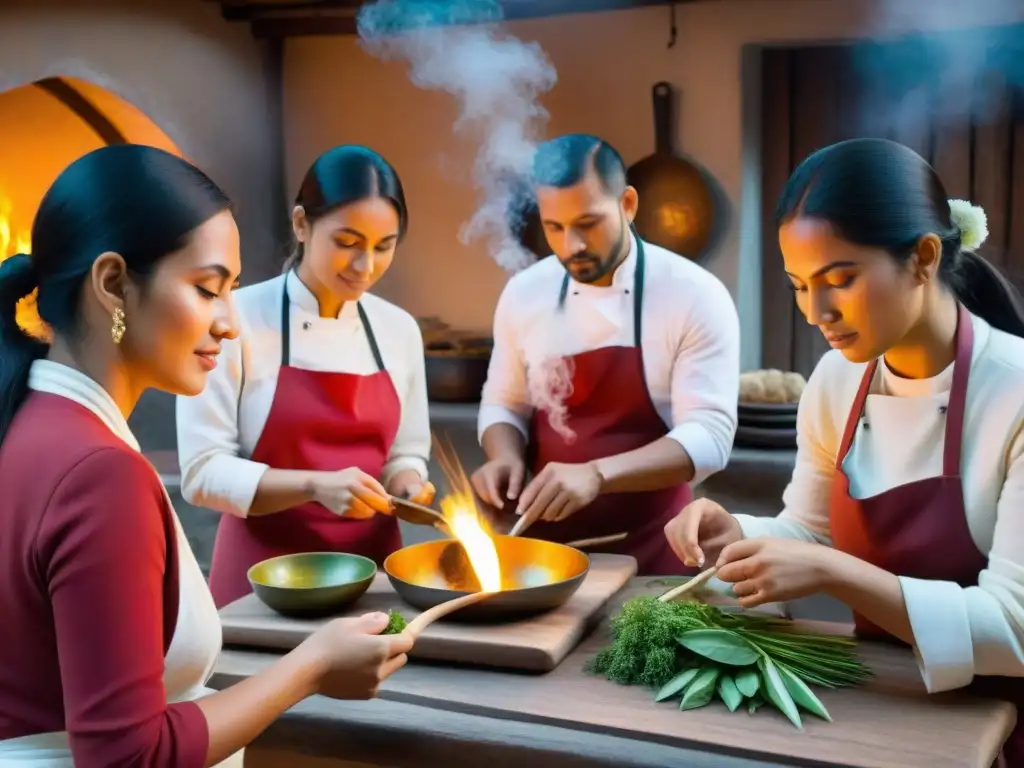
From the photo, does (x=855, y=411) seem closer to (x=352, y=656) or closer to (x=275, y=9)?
(x=352, y=656)

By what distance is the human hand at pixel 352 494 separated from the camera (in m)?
2.23

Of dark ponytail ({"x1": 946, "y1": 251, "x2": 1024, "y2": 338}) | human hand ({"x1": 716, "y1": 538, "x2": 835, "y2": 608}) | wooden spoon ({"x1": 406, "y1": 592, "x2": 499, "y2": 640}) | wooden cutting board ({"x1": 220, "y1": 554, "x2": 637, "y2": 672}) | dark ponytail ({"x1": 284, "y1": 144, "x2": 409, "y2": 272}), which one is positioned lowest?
wooden cutting board ({"x1": 220, "y1": 554, "x2": 637, "y2": 672})

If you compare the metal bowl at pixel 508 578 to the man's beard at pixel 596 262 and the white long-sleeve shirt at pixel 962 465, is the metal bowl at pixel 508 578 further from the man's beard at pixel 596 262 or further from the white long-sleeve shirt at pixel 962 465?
the man's beard at pixel 596 262

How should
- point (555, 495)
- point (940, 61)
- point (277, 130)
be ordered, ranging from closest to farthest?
1. point (555, 495)
2. point (940, 61)
3. point (277, 130)

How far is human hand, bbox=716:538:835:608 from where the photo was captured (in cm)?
168

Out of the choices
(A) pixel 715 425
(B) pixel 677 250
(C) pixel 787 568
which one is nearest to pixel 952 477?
(C) pixel 787 568

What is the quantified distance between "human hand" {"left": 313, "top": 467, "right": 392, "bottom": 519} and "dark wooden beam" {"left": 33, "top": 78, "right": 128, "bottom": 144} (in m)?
3.09

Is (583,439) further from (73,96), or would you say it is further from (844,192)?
(73,96)

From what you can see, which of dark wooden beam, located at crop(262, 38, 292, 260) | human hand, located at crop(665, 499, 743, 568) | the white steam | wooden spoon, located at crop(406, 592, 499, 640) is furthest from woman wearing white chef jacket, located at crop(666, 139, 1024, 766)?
dark wooden beam, located at crop(262, 38, 292, 260)

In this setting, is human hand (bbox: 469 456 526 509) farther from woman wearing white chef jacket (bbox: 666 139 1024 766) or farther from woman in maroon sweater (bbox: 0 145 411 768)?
woman in maroon sweater (bbox: 0 145 411 768)

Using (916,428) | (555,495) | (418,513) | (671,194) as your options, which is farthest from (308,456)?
(671,194)

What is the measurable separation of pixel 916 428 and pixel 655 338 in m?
1.02

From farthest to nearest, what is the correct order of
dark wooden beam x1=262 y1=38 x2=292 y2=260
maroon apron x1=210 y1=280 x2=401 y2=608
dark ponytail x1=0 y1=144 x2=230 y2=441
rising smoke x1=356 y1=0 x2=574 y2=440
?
dark wooden beam x1=262 y1=38 x2=292 y2=260
rising smoke x1=356 y1=0 x2=574 y2=440
maroon apron x1=210 y1=280 x2=401 y2=608
dark ponytail x1=0 y1=144 x2=230 y2=441

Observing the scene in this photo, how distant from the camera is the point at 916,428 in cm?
182
